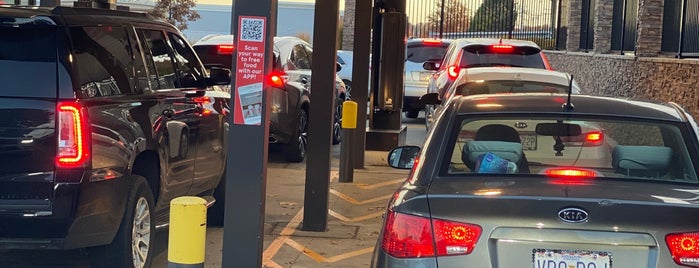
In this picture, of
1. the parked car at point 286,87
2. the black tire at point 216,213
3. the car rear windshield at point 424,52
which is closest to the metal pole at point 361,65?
the parked car at point 286,87

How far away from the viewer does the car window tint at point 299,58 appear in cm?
1271

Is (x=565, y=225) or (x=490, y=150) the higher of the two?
(x=490, y=150)

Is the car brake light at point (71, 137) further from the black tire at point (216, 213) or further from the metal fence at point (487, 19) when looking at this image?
the metal fence at point (487, 19)

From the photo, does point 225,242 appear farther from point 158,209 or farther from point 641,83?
point 641,83

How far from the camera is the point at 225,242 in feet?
18.3

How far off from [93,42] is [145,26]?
108cm

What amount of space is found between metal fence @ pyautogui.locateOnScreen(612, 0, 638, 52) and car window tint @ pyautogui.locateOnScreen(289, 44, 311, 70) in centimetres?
766

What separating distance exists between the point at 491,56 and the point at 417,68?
5142mm

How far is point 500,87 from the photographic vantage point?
10086 millimetres

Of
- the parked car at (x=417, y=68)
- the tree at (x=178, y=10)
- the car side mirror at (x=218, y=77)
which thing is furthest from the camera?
the tree at (x=178, y=10)

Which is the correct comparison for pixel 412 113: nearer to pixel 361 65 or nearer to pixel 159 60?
pixel 361 65

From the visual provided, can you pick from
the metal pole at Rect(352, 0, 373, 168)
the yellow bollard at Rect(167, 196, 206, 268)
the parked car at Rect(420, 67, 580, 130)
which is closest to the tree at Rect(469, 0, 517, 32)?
the metal pole at Rect(352, 0, 373, 168)

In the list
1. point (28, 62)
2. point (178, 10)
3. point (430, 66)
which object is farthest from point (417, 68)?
point (178, 10)

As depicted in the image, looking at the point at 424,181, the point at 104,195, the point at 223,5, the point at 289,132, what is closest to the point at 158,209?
the point at 104,195
